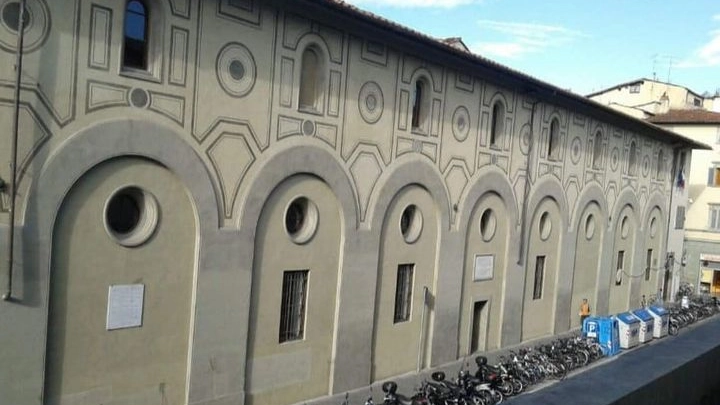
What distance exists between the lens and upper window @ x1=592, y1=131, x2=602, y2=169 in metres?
24.1

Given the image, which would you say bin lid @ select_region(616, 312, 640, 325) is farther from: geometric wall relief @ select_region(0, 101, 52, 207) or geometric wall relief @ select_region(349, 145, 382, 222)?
geometric wall relief @ select_region(0, 101, 52, 207)

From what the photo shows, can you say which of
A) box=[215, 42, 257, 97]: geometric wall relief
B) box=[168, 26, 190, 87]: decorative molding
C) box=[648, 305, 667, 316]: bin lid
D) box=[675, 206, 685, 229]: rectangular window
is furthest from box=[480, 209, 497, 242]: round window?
box=[675, 206, 685, 229]: rectangular window

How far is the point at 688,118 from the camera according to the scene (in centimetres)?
4047

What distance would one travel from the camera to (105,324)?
989 cm

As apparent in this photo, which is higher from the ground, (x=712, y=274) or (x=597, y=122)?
(x=597, y=122)

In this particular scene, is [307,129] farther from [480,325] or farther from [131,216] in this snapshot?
[480,325]

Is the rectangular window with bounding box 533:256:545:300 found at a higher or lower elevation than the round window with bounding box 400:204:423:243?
lower

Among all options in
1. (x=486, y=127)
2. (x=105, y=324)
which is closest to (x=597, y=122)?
(x=486, y=127)

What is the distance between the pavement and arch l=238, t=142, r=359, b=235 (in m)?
6.76

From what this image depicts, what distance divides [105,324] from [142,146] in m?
2.61

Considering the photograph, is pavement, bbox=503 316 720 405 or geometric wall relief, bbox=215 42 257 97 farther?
geometric wall relief, bbox=215 42 257 97

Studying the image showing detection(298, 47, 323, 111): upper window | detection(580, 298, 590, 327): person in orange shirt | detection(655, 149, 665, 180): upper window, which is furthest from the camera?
detection(655, 149, 665, 180): upper window

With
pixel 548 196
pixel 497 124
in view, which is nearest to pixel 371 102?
pixel 497 124

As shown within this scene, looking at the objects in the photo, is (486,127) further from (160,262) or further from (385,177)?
(160,262)
